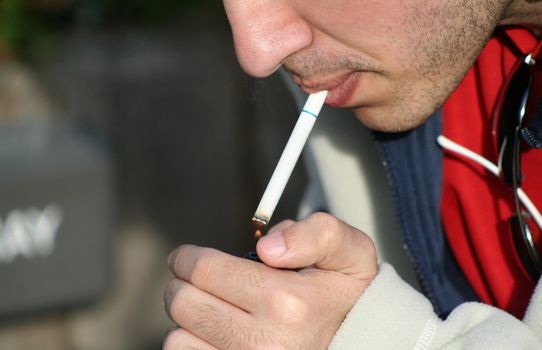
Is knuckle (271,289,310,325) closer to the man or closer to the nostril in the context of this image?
the man

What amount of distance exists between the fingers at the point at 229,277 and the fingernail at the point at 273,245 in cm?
3

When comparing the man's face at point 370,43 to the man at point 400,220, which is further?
the man's face at point 370,43

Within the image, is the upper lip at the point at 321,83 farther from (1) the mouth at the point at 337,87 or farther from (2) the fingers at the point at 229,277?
(2) the fingers at the point at 229,277

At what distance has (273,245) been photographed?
1219 millimetres

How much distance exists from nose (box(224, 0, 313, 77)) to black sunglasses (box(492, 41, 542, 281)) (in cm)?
33

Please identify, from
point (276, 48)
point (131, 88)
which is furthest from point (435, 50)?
point (131, 88)

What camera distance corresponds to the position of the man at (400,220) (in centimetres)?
123

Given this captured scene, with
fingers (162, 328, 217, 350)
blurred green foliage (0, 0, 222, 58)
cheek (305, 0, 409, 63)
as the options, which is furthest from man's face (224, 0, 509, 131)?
blurred green foliage (0, 0, 222, 58)

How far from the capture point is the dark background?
3580 millimetres

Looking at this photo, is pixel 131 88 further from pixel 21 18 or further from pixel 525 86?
pixel 525 86

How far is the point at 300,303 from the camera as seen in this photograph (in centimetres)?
123

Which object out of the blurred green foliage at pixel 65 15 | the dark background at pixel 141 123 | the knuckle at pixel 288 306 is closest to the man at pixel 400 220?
the knuckle at pixel 288 306

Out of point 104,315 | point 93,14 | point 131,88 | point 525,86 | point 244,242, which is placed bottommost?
point 104,315

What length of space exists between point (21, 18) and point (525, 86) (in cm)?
258
